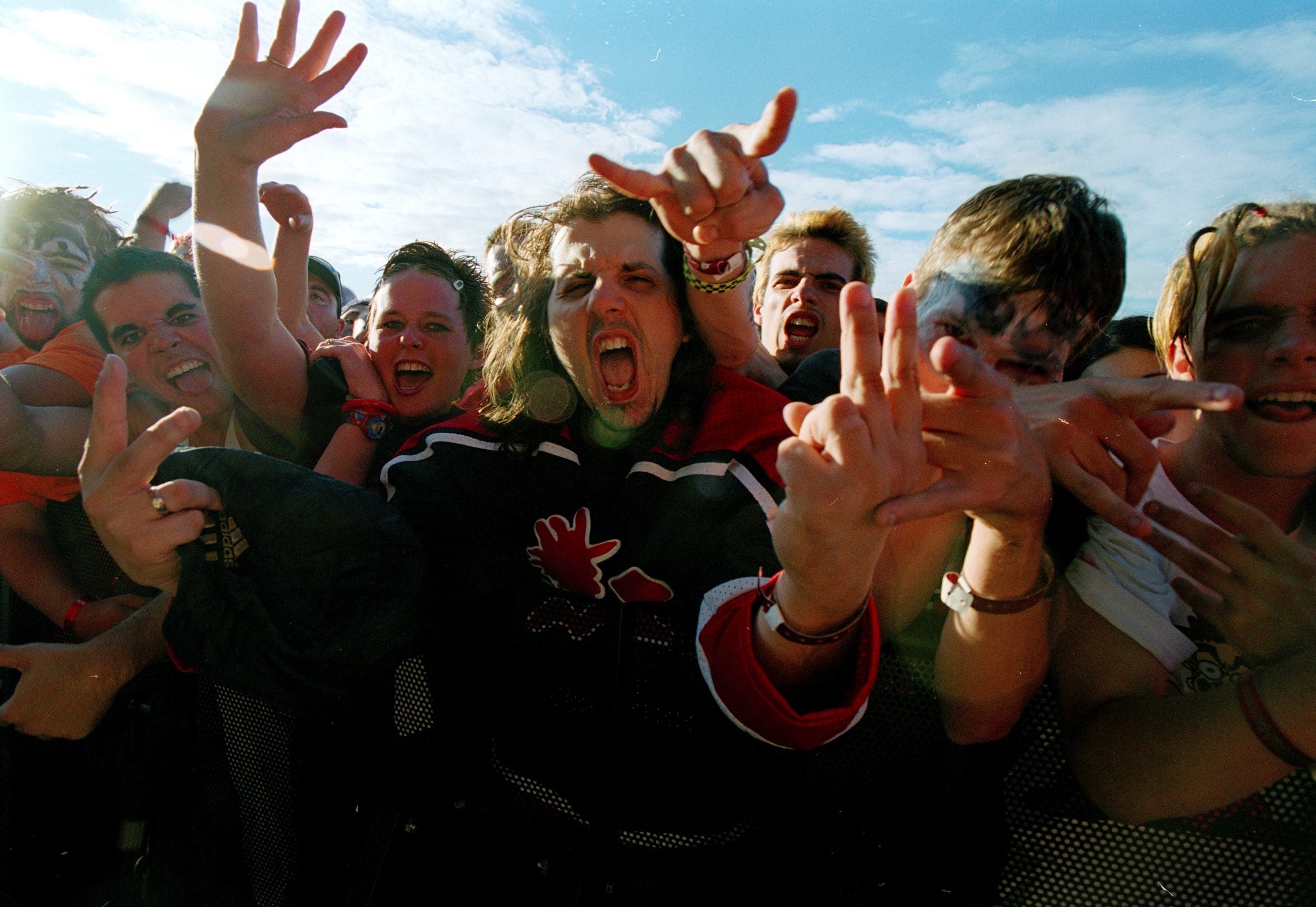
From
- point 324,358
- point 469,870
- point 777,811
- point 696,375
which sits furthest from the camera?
point 324,358

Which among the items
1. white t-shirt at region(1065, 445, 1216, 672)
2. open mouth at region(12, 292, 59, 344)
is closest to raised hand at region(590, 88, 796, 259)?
white t-shirt at region(1065, 445, 1216, 672)

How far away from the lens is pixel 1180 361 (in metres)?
1.55

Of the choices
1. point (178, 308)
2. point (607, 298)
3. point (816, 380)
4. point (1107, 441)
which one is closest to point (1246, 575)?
point (1107, 441)

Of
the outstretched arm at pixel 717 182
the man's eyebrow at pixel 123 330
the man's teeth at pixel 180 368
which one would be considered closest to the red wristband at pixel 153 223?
the man's eyebrow at pixel 123 330

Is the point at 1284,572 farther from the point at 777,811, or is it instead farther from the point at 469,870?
the point at 469,870

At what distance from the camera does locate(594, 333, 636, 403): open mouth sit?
1.91m

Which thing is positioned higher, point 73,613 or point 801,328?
point 801,328

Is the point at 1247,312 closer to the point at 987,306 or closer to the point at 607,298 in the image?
the point at 987,306

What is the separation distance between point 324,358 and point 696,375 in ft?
5.25

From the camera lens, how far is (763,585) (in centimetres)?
135

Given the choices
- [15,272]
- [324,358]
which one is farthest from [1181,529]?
[15,272]

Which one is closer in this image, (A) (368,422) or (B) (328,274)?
(A) (368,422)

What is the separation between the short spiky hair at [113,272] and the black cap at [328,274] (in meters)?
1.71

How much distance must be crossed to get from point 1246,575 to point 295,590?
1867 mm
